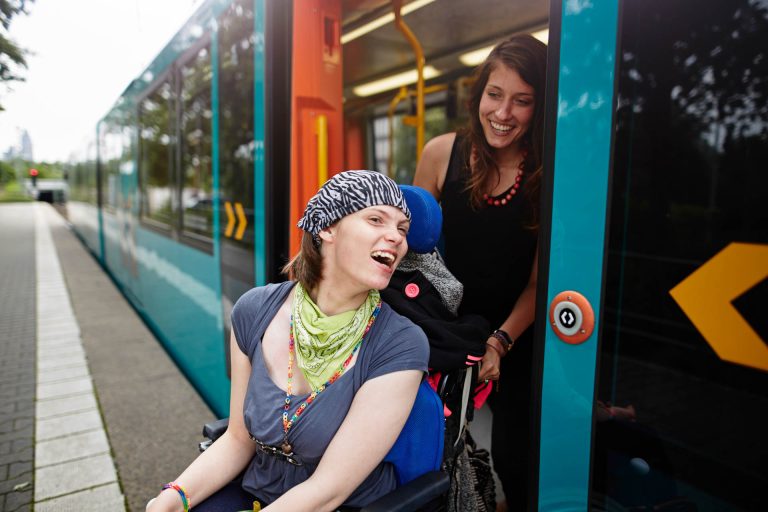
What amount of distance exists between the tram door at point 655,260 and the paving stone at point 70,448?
2.88 m

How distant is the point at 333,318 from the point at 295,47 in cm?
142

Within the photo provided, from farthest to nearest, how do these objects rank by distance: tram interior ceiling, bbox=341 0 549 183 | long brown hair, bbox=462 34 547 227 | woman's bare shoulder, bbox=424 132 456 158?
tram interior ceiling, bbox=341 0 549 183 → woman's bare shoulder, bbox=424 132 456 158 → long brown hair, bbox=462 34 547 227

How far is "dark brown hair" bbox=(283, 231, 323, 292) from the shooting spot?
1577 millimetres

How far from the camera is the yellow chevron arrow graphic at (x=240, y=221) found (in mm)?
2949

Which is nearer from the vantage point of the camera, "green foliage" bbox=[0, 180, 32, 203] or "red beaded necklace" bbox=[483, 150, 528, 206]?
"red beaded necklace" bbox=[483, 150, 528, 206]

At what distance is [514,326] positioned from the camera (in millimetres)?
1894

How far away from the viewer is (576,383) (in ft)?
4.51

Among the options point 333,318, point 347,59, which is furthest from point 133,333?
point 333,318

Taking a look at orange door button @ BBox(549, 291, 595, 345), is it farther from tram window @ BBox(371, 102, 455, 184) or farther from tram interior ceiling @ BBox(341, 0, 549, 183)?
tram window @ BBox(371, 102, 455, 184)

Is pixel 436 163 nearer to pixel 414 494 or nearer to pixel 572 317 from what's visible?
pixel 572 317

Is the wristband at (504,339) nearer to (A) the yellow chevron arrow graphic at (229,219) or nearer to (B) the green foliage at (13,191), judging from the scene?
(A) the yellow chevron arrow graphic at (229,219)

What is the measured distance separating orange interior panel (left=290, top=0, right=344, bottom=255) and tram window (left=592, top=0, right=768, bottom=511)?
1507 mm

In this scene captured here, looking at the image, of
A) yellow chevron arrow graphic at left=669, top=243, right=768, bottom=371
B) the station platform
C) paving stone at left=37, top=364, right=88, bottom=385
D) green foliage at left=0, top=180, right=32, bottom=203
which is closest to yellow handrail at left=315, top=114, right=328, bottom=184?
yellow chevron arrow graphic at left=669, top=243, right=768, bottom=371

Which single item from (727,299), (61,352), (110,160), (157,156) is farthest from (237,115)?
(110,160)
